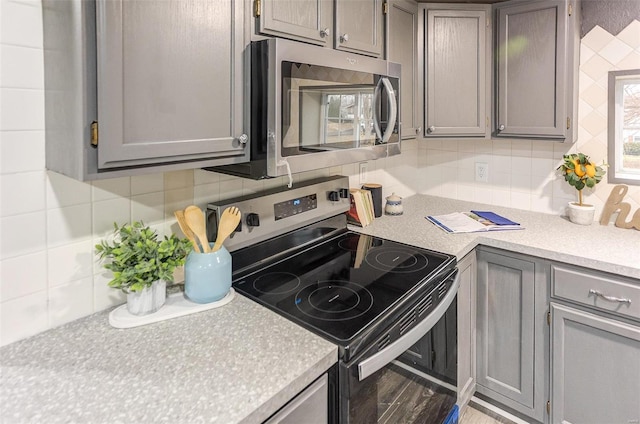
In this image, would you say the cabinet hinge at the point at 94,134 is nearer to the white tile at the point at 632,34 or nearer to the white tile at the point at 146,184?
the white tile at the point at 146,184

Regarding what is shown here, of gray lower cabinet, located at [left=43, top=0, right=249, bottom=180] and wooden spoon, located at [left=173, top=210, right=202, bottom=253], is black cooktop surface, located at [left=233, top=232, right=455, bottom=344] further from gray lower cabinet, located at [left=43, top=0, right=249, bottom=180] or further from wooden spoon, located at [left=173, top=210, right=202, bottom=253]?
gray lower cabinet, located at [left=43, top=0, right=249, bottom=180]

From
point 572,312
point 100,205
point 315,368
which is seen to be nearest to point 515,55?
point 572,312

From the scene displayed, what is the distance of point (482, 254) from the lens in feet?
6.09

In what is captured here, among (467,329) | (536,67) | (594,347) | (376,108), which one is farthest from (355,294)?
(536,67)

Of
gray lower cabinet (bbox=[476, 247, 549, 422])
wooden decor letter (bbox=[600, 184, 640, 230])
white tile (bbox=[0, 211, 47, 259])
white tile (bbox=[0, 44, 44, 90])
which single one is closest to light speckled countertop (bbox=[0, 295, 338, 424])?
white tile (bbox=[0, 211, 47, 259])

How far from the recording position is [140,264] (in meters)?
1.06

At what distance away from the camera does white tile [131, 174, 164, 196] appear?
122 cm

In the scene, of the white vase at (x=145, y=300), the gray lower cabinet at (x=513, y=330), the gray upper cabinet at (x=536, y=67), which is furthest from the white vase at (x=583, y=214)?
the white vase at (x=145, y=300)

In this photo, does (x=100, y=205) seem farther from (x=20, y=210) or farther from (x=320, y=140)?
(x=320, y=140)

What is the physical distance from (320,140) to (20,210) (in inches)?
33.6

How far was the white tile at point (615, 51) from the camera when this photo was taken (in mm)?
1875

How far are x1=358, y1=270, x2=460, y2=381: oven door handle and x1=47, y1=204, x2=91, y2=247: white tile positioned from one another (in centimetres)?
86

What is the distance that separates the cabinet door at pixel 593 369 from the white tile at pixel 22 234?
6.14ft

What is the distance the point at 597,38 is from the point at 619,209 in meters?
0.85
